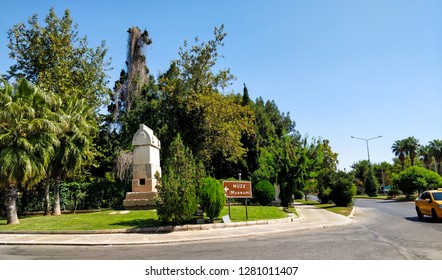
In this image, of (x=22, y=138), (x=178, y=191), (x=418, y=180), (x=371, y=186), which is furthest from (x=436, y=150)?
(x=22, y=138)

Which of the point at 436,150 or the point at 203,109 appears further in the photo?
the point at 436,150

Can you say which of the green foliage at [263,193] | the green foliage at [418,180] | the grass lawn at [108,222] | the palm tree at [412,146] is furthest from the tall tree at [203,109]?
the palm tree at [412,146]

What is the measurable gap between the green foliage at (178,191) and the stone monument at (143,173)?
6.11m

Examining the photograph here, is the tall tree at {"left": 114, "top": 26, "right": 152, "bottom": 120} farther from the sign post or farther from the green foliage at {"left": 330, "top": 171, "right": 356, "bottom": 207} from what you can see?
the sign post

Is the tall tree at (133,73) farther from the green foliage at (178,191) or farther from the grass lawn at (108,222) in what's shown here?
the green foliage at (178,191)

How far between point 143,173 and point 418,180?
106ft

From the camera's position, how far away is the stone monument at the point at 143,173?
20.5m

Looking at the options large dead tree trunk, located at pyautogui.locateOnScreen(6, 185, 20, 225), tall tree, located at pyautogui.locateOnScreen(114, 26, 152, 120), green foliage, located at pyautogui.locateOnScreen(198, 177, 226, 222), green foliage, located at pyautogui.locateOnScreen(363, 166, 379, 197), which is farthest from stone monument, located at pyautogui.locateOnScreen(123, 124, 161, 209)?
green foliage, located at pyautogui.locateOnScreen(363, 166, 379, 197)

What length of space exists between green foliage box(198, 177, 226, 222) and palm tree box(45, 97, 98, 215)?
1027 centimetres

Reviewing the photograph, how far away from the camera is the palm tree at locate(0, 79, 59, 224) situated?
640 inches

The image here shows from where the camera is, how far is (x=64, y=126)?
67.2 feet

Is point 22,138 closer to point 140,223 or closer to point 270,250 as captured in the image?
point 140,223

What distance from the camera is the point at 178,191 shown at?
A: 14.2 m
